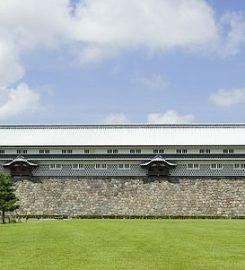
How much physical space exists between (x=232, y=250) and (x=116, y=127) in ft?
178

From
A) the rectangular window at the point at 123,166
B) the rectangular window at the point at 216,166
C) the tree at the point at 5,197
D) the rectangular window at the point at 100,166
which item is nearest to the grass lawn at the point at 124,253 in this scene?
the tree at the point at 5,197

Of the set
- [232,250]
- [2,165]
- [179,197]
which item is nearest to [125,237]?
[232,250]

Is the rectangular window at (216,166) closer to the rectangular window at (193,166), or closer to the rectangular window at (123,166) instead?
the rectangular window at (193,166)

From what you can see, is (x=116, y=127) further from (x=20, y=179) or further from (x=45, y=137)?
(x=20, y=179)

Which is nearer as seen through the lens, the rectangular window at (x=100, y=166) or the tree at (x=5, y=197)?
the tree at (x=5, y=197)

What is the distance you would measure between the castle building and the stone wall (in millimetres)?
1054

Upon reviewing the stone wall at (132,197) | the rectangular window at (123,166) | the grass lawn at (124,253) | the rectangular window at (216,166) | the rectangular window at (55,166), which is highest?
the rectangular window at (55,166)

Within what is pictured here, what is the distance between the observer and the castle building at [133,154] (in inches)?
2744

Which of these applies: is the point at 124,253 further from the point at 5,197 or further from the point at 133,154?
the point at 133,154

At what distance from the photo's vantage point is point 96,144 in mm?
72000

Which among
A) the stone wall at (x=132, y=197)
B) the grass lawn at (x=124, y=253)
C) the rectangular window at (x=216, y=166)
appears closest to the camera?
the grass lawn at (x=124, y=253)

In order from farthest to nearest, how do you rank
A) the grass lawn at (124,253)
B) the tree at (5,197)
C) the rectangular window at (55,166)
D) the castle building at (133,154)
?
the rectangular window at (55,166) → the castle building at (133,154) → the tree at (5,197) → the grass lawn at (124,253)

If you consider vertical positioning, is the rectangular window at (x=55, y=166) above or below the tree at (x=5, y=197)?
above

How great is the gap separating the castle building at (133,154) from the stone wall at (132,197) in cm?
105
